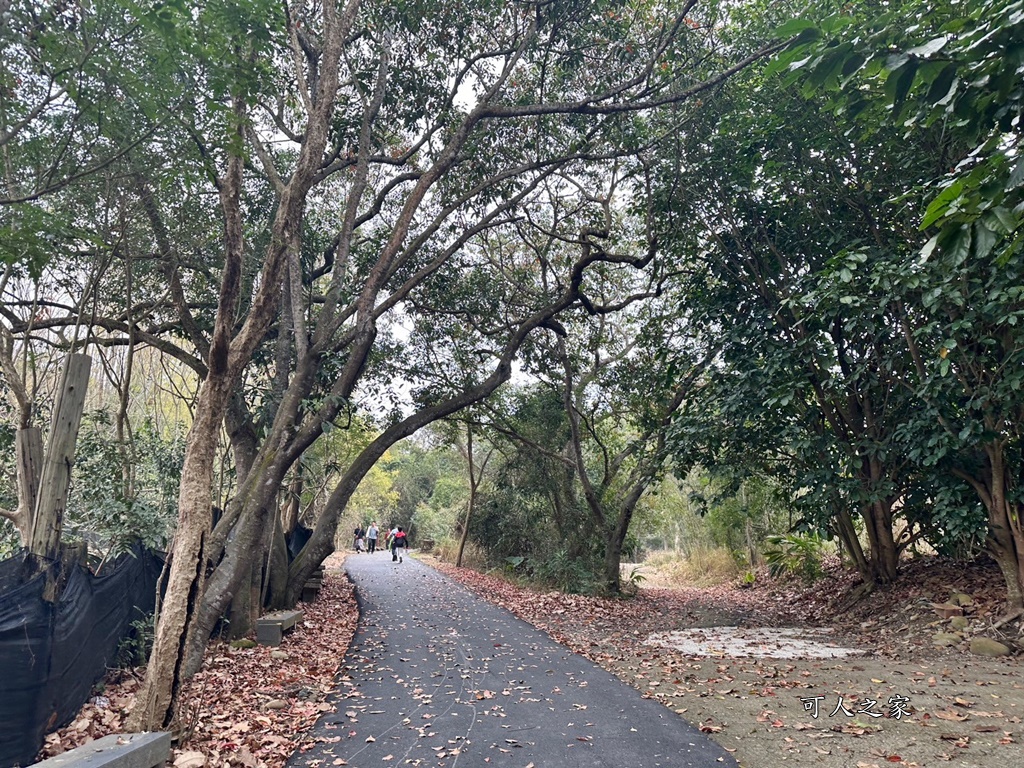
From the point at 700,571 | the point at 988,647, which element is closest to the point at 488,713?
the point at 988,647

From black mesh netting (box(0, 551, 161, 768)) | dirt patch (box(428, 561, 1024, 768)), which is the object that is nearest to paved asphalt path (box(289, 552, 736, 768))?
dirt patch (box(428, 561, 1024, 768))

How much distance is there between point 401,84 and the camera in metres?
9.99

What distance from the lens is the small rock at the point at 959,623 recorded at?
852cm

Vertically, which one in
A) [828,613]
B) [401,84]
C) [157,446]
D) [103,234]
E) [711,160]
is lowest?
[828,613]

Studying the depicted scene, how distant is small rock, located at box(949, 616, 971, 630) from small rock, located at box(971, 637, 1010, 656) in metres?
0.77

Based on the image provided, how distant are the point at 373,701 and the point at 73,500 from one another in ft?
15.6

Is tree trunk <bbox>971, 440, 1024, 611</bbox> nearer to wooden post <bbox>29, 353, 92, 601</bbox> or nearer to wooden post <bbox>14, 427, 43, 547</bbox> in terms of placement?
wooden post <bbox>29, 353, 92, 601</bbox>

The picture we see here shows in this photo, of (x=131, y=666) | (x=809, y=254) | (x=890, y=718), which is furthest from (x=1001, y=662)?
(x=131, y=666)

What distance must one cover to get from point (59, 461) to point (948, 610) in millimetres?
10745

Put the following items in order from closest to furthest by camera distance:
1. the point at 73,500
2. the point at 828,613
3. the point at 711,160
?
the point at 73,500 → the point at 711,160 → the point at 828,613

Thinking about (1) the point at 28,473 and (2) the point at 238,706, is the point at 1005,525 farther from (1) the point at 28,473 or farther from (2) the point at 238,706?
(1) the point at 28,473

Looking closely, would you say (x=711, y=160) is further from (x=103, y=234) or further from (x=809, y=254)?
(x=103, y=234)

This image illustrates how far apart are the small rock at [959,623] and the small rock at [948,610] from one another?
24cm

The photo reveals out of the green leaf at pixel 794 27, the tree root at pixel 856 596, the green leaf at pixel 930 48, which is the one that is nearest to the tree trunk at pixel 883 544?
the tree root at pixel 856 596
